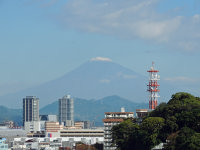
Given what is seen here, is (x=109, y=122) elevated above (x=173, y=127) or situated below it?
above

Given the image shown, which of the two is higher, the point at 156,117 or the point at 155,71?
the point at 155,71

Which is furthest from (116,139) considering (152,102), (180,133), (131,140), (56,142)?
(56,142)

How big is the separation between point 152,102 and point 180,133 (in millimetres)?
52347

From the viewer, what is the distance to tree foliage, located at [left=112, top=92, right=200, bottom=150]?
270ft

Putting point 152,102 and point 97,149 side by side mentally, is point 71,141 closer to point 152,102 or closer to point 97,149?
point 97,149

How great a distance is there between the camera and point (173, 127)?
88375mm

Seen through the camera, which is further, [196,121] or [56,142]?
[56,142]

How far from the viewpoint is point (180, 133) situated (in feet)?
273

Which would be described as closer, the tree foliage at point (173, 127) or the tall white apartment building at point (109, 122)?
the tree foliage at point (173, 127)

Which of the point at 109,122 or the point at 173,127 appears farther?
the point at 109,122

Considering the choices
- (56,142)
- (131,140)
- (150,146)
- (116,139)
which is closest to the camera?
(150,146)

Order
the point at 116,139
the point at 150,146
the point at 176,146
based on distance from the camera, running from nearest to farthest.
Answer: the point at 176,146 → the point at 150,146 → the point at 116,139

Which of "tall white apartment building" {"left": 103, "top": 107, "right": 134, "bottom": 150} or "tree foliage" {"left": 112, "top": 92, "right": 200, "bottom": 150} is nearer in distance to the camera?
"tree foliage" {"left": 112, "top": 92, "right": 200, "bottom": 150}

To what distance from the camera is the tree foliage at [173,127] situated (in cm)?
8244
